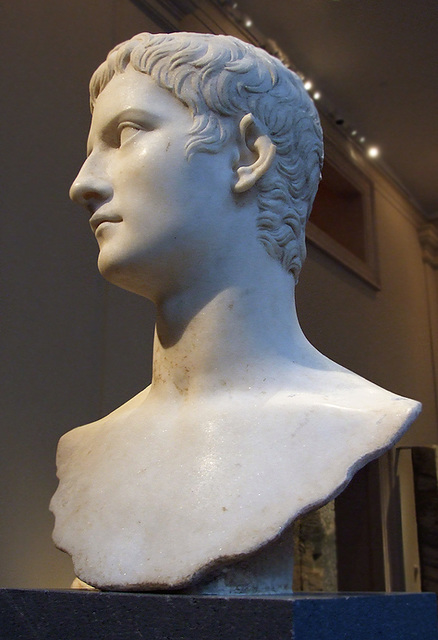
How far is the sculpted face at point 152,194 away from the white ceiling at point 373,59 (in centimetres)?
288

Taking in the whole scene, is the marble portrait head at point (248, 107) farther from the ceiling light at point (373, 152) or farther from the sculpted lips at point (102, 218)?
the ceiling light at point (373, 152)

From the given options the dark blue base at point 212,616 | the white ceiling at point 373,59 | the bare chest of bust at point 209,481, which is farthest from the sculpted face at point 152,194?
the white ceiling at point 373,59

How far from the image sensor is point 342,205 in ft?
19.2

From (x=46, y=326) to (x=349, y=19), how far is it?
294 cm

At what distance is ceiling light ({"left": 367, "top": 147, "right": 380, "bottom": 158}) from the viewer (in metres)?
5.90

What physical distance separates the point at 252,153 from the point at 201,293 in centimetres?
45

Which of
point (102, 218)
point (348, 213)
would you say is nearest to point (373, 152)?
point (348, 213)

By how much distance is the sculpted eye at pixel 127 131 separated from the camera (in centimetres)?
212

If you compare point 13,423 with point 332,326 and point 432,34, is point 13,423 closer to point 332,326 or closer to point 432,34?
point 332,326

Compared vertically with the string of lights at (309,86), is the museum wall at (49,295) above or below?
below

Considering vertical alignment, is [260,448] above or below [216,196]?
below

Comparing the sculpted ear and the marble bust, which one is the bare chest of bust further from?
the sculpted ear

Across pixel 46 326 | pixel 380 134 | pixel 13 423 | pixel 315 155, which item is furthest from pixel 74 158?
pixel 380 134

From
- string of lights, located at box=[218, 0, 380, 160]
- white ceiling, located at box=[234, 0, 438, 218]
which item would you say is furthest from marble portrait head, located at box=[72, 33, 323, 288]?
white ceiling, located at box=[234, 0, 438, 218]
